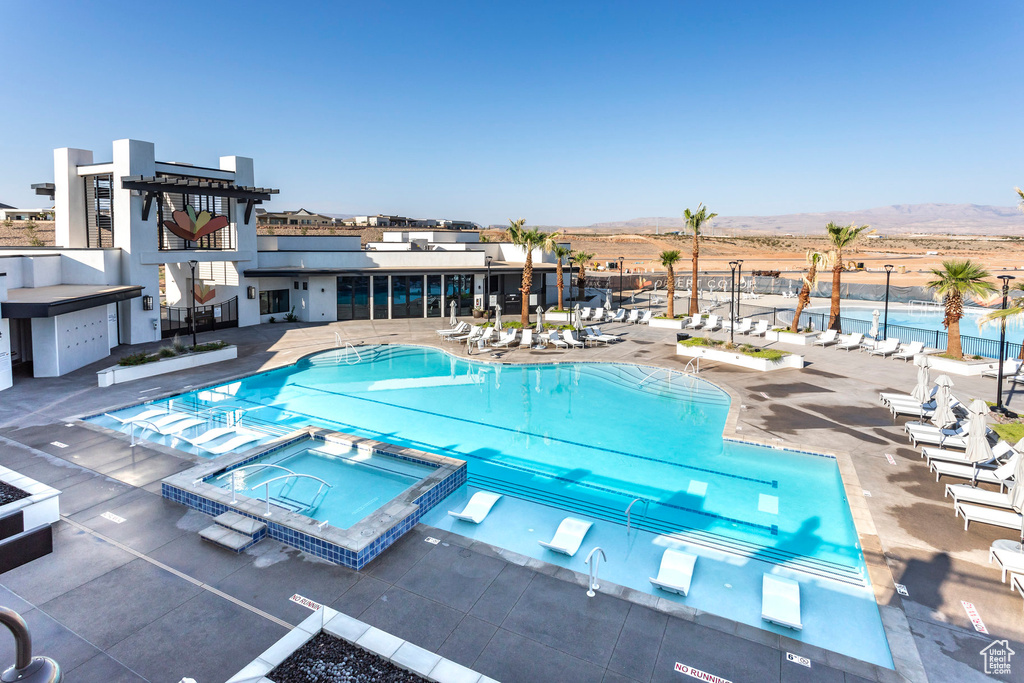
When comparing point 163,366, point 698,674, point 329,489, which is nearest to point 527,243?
point 163,366

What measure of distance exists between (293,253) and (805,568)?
86.1 ft

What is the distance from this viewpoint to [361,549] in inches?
280

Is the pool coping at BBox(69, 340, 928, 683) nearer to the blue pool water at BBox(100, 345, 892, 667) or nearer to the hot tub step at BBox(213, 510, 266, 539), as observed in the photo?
the blue pool water at BBox(100, 345, 892, 667)

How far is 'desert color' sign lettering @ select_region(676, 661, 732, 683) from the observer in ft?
17.5

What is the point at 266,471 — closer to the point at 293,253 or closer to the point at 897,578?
the point at 897,578

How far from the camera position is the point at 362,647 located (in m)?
5.34

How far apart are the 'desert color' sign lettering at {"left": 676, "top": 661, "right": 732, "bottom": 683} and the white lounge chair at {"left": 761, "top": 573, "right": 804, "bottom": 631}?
1234 mm

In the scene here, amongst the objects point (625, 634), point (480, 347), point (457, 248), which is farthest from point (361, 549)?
point (457, 248)

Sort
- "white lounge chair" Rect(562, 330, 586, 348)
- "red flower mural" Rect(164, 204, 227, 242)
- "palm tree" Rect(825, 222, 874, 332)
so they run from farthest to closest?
"palm tree" Rect(825, 222, 874, 332) → "white lounge chair" Rect(562, 330, 586, 348) → "red flower mural" Rect(164, 204, 227, 242)

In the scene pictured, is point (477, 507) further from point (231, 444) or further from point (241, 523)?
point (231, 444)

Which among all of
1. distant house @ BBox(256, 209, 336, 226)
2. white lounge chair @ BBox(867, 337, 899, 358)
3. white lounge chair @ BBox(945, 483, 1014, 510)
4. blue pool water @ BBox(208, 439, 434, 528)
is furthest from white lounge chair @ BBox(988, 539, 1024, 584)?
distant house @ BBox(256, 209, 336, 226)

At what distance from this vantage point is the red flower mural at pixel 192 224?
72.6 feet

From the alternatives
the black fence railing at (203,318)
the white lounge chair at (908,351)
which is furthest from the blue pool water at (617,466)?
the white lounge chair at (908,351)

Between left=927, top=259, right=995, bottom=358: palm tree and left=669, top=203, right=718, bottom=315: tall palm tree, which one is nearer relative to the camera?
left=927, top=259, right=995, bottom=358: palm tree
